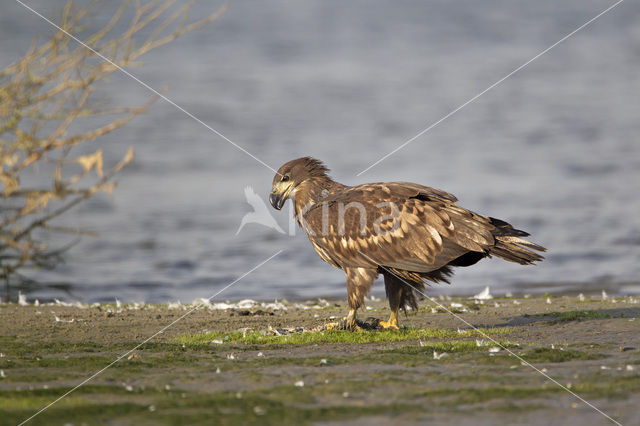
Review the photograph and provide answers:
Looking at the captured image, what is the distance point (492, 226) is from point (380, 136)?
1493cm

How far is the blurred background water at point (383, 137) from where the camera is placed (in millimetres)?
13844

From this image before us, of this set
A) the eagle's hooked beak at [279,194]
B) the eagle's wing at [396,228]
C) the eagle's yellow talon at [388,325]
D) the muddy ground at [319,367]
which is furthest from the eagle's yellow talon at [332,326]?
the eagle's hooked beak at [279,194]

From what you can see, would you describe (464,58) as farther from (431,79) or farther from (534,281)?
(534,281)

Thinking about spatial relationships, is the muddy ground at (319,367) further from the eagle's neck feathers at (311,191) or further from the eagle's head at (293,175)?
the eagle's head at (293,175)

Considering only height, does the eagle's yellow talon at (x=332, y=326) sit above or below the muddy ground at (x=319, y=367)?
above

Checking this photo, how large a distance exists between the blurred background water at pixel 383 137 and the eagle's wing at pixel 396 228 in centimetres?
273

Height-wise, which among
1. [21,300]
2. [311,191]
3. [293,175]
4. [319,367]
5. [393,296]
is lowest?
[319,367]

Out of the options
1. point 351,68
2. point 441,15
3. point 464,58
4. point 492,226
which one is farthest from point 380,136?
point 441,15

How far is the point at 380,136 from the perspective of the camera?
23172 millimetres

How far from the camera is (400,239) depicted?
857 cm

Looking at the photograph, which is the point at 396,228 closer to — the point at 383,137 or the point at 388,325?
the point at 388,325

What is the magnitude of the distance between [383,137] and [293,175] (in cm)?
1354

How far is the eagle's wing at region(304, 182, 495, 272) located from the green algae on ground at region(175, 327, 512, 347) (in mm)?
665

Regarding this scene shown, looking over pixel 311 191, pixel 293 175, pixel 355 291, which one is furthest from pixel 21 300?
pixel 355 291
